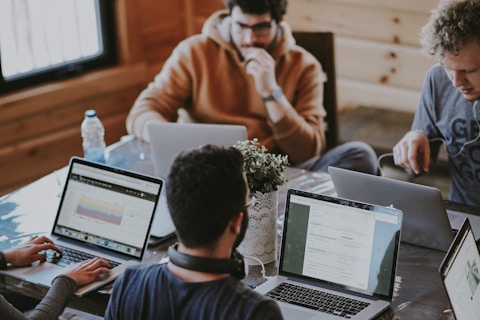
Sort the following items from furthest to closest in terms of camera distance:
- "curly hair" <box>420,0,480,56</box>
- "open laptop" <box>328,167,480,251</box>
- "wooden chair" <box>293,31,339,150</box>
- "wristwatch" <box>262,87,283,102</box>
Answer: "wooden chair" <box>293,31,339,150</box> < "wristwatch" <box>262,87,283,102</box> < "curly hair" <box>420,0,480,56</box> < "open laptop" <box>328,167,480,251</box>

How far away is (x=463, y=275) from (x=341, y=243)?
32 centimetres

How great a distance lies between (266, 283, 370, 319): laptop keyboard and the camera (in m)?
2.09

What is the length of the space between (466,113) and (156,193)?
1122 mm

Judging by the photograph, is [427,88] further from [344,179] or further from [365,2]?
[365,2]

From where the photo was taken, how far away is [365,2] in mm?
4180

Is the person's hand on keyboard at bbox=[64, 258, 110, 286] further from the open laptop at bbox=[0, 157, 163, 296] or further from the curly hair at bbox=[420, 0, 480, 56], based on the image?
the curly hair at bbox=[420, 0, 480, 56]

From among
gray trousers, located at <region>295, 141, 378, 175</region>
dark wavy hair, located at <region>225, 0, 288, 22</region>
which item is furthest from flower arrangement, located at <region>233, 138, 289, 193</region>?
dark wavy hair, located at <region>225, 0, 288, 22</region>

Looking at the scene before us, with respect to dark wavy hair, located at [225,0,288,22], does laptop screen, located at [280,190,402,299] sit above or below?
below

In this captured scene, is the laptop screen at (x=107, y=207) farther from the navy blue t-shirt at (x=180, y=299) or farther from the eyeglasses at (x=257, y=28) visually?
the eyeglasses at (x=257, y=28)

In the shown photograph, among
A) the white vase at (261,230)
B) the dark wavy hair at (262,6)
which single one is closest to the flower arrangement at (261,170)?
the white vase at (261,230)

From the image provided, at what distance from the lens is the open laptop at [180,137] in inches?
106

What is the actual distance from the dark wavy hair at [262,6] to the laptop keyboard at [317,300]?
1.35m

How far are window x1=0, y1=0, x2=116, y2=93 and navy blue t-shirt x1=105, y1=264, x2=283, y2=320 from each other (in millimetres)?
2478

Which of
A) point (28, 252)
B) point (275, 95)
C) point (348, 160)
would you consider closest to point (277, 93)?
point (275, 95)
